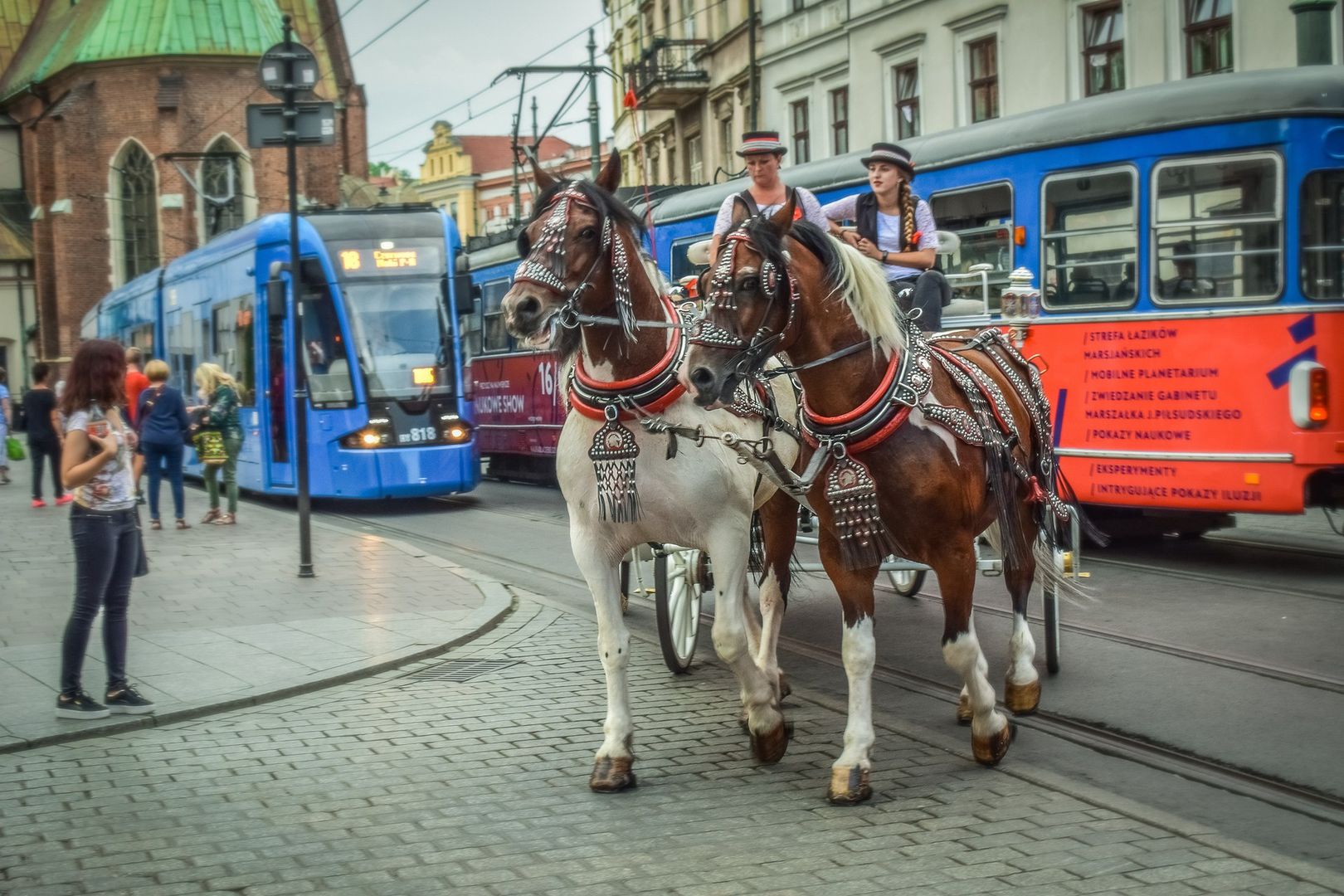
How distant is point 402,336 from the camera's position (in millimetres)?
18188

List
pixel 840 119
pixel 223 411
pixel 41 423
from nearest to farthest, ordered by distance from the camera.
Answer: pixel 223 411 < pixel 41 423 < pixel 840 119

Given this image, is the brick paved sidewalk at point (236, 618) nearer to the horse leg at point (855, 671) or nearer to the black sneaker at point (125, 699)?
the black sneaker at point (125, 699)

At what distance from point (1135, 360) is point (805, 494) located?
6712 millimetres

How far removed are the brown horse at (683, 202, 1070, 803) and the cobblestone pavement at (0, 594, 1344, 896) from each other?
0.42m

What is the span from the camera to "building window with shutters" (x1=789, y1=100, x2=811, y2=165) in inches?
1384

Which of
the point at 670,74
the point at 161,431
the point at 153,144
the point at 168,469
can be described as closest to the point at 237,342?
the point at 168,469

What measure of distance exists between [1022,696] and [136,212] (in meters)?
53.9

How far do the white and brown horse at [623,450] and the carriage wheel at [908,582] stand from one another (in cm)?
399

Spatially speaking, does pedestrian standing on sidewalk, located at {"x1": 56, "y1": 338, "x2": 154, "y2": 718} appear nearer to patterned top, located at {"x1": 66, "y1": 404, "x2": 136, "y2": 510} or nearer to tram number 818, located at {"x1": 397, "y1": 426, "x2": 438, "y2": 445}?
patterned top, located at {"x1": 66, "y1": 404, "x2": 136, "y2": 510}

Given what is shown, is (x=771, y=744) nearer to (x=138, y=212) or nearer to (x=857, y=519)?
(x=857, y=519)

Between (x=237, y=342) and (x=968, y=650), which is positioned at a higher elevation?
(x=237, y=342)

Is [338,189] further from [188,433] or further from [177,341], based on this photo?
[188,433]

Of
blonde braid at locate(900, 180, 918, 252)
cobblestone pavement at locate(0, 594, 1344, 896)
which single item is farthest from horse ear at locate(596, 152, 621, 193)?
cobblestone pavement at locate(0, 594, 1344, 896)

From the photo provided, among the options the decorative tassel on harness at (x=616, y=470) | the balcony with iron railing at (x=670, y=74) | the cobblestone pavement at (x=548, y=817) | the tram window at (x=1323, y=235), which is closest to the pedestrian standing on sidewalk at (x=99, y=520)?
the cobblestone pavement at (x=548, y=817)
